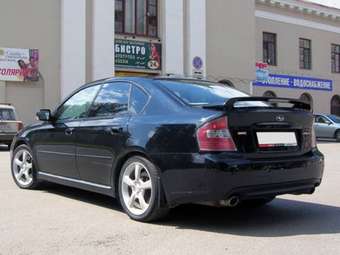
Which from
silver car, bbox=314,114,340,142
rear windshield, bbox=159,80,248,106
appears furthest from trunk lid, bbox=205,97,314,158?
silver car, bbox=314,114,340,142

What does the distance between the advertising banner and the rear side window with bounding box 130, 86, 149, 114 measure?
19.4 meters

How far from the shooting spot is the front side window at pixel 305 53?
38.5 m

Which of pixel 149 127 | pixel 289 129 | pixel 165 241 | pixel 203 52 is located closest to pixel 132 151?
pixel 149 127

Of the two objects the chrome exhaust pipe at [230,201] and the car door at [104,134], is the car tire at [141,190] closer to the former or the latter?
the car door at [104,134]

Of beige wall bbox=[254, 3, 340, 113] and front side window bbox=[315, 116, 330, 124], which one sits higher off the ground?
beige wall bbox=[254, 3, 340, 113]

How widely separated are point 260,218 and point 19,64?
20.4 meters

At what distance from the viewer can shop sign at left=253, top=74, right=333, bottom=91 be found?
3628 centimetres

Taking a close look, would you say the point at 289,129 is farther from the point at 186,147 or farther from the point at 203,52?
the point at 203,52

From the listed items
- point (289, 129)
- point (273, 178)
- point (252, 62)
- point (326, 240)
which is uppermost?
point (252, 62)

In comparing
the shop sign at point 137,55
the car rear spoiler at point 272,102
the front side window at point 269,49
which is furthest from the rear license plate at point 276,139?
the front side window at point 269,49

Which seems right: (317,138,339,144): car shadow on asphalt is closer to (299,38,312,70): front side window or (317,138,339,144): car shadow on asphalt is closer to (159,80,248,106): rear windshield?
(299,38,312,70): front side window

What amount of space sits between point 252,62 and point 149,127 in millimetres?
28136

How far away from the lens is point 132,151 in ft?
20.7

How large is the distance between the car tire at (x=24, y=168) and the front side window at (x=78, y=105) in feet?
3.14
